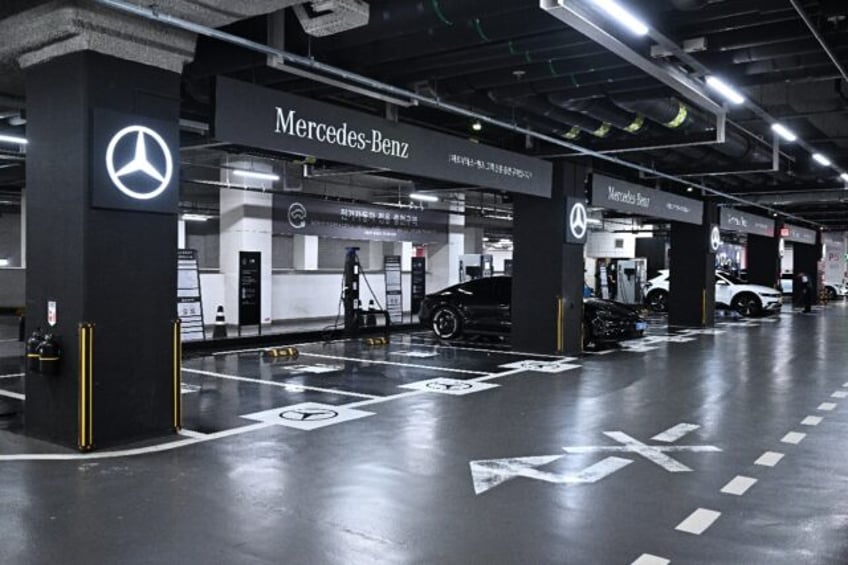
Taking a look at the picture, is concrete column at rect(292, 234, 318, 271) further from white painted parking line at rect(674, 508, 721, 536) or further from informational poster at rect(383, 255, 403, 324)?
white painted parking line at rect(674, 508, 721, 536)

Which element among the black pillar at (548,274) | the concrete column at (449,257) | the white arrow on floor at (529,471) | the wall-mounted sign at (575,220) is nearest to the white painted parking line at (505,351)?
the black pillar at (548,274)

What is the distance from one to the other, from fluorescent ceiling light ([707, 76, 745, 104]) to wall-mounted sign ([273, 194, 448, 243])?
36.9ft

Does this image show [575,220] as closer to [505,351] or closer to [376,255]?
[505,351]

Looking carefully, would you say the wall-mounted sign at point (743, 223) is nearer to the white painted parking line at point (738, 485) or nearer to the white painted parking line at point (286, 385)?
the white painted parking line at point (286, 385)

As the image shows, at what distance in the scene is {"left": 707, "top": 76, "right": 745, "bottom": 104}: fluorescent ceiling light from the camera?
→ 7.35 m

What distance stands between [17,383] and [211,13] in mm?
5893

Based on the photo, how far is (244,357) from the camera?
12.0 metres

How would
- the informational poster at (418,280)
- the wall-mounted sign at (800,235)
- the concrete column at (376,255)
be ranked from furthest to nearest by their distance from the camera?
the wall-mounted sign at (800,235) → the concrete column at (376,255) → the informational poster at (418,280)

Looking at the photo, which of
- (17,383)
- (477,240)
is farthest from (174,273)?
(477,240)

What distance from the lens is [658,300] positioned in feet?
83.0

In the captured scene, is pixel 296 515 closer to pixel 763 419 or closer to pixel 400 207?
pixel 763 419

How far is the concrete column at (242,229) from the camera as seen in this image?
1644 centimetres

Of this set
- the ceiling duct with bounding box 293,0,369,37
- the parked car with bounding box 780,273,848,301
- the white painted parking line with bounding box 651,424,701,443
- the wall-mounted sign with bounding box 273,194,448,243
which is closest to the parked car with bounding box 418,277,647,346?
the wall-mounted sign with bounding box 273,194,448,243

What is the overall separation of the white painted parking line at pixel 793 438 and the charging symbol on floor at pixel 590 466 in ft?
2.56
